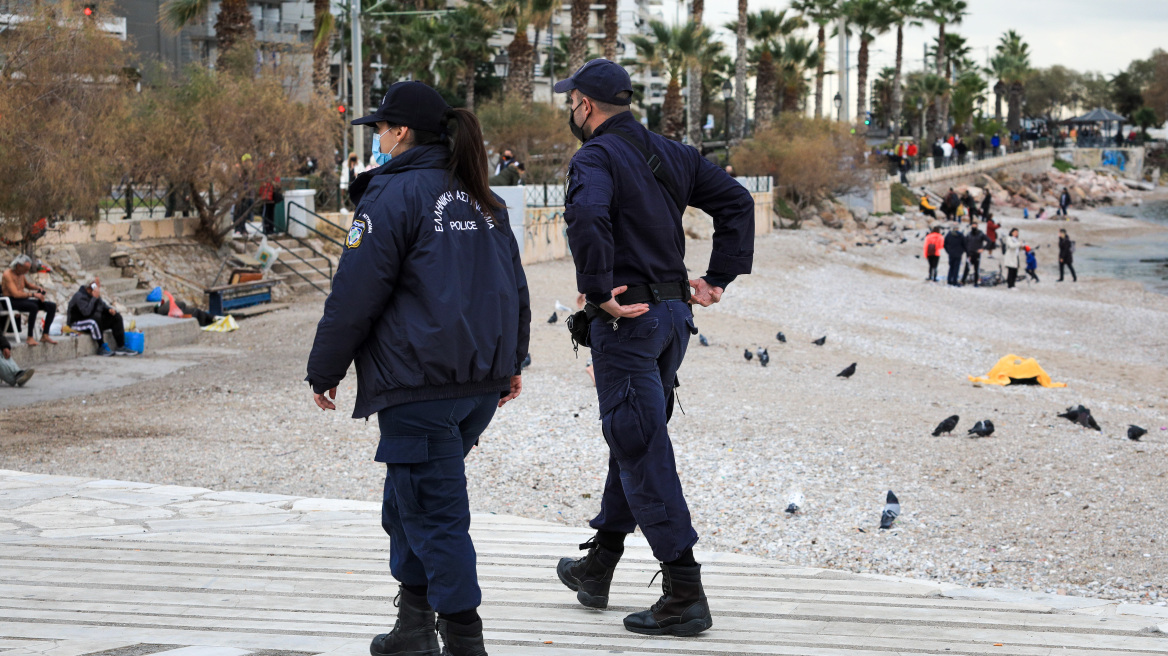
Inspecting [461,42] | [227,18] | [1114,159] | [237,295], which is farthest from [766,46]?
[1114,159]

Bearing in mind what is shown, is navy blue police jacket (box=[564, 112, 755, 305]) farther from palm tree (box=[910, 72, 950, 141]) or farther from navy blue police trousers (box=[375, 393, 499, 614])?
palm tree (box=[910, 72, 950, 141])

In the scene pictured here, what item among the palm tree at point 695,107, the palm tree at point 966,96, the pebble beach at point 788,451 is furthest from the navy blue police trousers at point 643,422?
the palm tree at point 966,96

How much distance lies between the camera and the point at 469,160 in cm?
346

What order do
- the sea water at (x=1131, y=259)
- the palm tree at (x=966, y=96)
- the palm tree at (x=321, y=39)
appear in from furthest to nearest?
the palm tree at (x=966, y=96), the sea water at (x=1131, y=259), the palm tree at (x=321, y=39)

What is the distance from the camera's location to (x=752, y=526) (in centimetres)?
706

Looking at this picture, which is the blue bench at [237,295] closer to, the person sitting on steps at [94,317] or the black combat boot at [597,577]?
the person sitting on steps at [94,317]

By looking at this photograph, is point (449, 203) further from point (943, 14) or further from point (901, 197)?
point (943, 14)

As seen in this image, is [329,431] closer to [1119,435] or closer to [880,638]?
[880,638]

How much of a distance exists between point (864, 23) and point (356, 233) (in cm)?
6266

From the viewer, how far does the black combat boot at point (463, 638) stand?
3334 mm

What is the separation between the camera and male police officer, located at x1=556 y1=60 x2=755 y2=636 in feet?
12.2

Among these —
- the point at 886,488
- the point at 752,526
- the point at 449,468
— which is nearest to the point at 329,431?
the point at 752,526

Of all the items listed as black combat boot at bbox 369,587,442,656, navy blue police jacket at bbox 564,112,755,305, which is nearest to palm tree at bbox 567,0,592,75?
navy blue police jacket at bbox 564,112,755,305

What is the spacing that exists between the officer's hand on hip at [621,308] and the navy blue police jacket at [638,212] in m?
0.03
